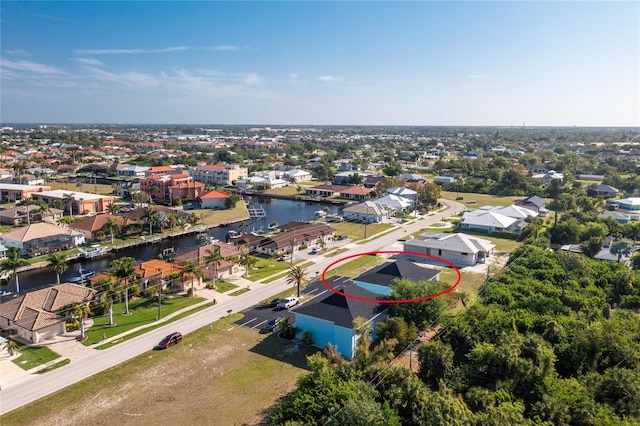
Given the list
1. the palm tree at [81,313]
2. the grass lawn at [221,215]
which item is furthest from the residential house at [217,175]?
the palm tree at [81,313]

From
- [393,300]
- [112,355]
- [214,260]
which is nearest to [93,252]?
[214,260]

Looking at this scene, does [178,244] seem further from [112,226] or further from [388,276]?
[388,276]

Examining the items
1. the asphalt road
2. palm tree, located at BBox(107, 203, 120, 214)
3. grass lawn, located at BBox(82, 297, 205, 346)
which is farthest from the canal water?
palm tree, located at BBox(107, 203, 120, 214)

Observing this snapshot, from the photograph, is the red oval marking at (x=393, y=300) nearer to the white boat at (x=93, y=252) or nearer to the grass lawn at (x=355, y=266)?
the grass lawn at (x=355, y=266)

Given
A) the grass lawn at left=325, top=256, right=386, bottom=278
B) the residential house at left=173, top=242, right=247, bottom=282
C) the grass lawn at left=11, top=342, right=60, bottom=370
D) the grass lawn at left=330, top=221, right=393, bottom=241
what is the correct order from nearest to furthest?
the grass lawn at left=11, top=342, right=60, bottom=370, the residential house at left=173, top=242, right=247, bottom=282, the grass lawn at left=325, top=256, right=386, bottom=278, the grass lawn at left=330, top=221, right=393, bottom=241

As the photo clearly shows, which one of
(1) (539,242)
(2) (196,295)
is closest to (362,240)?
(1) (539,242)

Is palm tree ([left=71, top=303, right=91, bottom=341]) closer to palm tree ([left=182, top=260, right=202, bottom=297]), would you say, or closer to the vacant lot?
the vacant lot

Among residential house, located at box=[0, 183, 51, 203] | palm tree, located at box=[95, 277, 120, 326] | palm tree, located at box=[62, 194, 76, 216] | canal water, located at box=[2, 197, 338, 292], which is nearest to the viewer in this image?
palm tree, located at box=[95, 277, 120, 326]

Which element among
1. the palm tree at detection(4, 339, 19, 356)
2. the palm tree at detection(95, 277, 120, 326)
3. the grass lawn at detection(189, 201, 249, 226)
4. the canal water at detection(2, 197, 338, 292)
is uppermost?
the palm tree at detection(95, 277, 120, 326)
